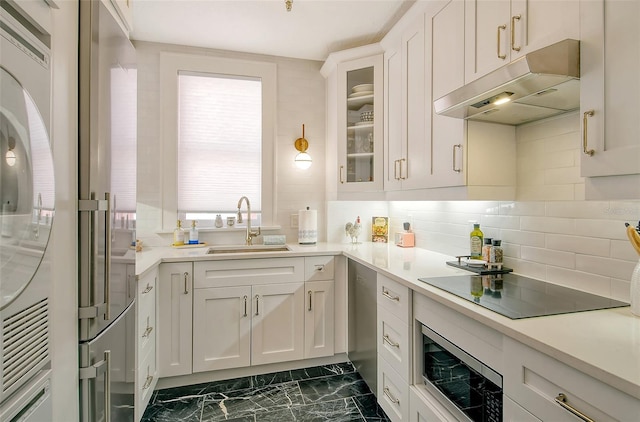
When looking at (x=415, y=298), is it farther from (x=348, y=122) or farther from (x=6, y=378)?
(x=348, y=122)

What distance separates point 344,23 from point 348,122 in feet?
2.40

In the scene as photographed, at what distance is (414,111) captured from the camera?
2080 millimetres

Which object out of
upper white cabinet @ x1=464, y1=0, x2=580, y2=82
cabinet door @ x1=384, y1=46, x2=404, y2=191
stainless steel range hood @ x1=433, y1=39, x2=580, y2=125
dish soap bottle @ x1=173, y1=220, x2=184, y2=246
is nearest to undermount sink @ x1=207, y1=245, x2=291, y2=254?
dish soap bottle @ x1=173, y1=220, x2=184, y2=246

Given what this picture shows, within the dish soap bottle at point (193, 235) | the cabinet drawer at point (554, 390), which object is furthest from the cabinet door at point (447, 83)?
the dish soap bottle at point (193, 235)

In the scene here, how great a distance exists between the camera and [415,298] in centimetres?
157

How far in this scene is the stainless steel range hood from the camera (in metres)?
1.05

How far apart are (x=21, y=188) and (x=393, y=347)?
66.6 inches

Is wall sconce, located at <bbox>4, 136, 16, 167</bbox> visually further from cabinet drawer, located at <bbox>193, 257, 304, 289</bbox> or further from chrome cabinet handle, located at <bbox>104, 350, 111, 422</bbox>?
cabinet drawer, located at <bbox>193, 257, 304, 289</bbox>

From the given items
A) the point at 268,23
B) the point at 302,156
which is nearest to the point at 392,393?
the point at 302,156

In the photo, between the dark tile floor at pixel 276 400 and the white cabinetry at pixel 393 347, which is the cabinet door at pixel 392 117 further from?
the dark tile floor at pixel 276 400

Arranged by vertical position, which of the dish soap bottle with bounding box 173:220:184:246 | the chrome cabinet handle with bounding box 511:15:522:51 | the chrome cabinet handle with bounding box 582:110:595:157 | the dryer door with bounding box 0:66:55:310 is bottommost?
the dish soap bottle with bounding box 173:220:184:246

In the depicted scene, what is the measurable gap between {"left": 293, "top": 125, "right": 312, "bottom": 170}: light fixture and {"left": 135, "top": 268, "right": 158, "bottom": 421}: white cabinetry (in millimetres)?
1449

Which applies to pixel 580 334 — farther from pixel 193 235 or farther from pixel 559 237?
pixel 193 235

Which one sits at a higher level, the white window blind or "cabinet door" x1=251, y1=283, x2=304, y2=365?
the white window blind
